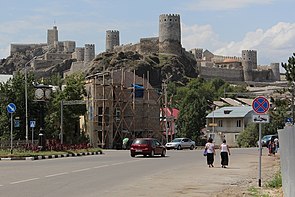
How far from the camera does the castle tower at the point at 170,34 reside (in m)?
166

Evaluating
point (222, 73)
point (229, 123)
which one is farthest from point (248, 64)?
point (229, 123)

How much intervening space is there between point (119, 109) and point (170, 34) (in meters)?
96.1

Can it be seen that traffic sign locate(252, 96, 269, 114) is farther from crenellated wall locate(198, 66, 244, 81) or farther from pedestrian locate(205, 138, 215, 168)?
crenellated wall locate(198, 66, 244, 81)

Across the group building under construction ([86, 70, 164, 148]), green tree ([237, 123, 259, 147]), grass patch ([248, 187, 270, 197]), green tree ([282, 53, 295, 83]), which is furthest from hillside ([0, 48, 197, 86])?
grass patch ([248, 187, 270, 197])

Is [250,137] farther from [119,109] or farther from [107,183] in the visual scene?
[107,183]

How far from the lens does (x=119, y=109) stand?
72812mm

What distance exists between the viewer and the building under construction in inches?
2763

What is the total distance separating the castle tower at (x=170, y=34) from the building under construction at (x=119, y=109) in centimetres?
8643

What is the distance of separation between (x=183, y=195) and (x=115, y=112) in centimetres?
5643

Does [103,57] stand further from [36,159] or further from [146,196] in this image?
[146,196]

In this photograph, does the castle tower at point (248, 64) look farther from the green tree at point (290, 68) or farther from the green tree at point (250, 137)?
the green tree at point (290, 68)

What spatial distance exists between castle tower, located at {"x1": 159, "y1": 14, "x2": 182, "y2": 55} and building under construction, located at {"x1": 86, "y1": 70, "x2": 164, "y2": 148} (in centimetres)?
8643

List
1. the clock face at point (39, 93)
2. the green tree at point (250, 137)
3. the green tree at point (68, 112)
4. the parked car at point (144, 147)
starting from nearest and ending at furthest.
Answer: the parked car at point (144, 147) → the clock face at point (39, 93) → the green tree at point (68, 112) → the green tree at point (250, 137)

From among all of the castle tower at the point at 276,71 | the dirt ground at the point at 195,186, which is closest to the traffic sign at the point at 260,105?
the dirt ground at the point at 195,186
